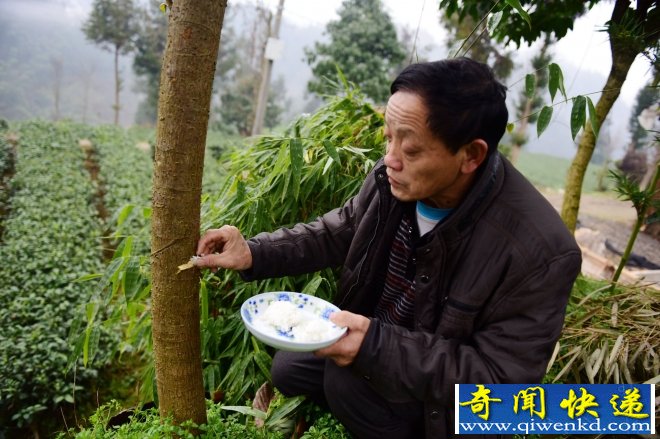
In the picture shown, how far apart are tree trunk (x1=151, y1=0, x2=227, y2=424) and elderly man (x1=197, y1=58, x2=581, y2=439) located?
0.12 metres

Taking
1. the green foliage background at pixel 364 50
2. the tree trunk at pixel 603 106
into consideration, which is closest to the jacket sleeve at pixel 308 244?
the tree trunk at pixel 603 106

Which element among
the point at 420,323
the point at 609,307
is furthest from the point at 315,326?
the point at 609,307

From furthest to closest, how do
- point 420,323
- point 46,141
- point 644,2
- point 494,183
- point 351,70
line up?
point 351,70 < point 46,141 < point 644,2 < point 420,323 < point 494,183

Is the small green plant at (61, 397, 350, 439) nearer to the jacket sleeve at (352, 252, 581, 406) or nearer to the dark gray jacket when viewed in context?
the dark gray jacket

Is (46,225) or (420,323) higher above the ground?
(420,323)

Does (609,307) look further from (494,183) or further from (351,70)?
(351,70)

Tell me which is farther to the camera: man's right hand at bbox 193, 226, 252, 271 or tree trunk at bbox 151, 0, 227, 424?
man's right hand at bbox 193, 226, 252, 271

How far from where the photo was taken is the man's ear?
4.15 ft

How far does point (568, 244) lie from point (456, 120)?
1.70 feet

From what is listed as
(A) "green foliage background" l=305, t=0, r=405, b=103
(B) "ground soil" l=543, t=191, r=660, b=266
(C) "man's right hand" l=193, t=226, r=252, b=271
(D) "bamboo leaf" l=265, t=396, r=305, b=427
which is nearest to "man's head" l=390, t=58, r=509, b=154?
(C) "man's right hand" l=193, t=226, r=252, b=271

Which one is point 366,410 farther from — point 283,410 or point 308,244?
point 308,244

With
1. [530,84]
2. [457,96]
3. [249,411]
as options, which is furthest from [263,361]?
[530,84]

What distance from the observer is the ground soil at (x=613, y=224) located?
716 centimetres

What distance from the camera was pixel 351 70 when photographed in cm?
1185
